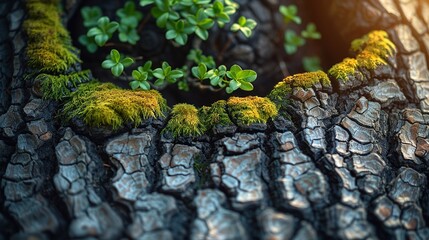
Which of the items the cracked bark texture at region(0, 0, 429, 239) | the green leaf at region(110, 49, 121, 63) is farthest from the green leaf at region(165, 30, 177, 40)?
the cracked bark texture at region(0, 0, 429, 239)

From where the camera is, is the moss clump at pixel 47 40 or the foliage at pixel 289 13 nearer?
the moss clump at pixel 47 40

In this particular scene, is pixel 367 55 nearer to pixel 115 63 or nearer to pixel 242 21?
pixel 242 21

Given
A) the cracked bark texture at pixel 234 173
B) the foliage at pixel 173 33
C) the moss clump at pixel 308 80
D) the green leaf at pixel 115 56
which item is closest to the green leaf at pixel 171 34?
the foliage at pixel 173 33

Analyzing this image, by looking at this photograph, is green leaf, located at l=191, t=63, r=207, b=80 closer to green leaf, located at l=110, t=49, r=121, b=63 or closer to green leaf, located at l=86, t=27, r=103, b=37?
green leaf, located at l=110, t=49, r=121, b=63

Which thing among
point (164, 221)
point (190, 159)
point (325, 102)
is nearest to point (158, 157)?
point (190, 159)

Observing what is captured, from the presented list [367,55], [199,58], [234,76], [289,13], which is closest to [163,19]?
[199,58]

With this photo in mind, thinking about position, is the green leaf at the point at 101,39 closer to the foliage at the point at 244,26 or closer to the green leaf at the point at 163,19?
the green leaf at the point at 163,19
